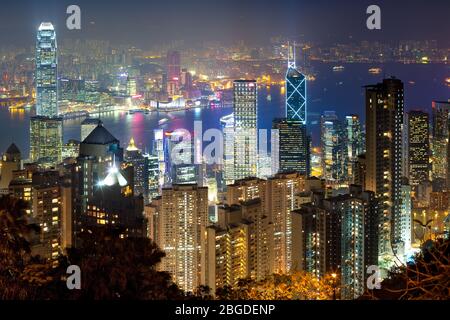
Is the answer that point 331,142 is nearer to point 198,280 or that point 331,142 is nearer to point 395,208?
point 395,208

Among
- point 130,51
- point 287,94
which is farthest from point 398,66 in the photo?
point 287,94

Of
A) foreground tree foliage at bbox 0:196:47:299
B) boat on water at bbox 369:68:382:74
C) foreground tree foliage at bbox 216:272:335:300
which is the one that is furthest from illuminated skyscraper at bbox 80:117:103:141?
foreground tree foliage at bbox 0:196:47:299

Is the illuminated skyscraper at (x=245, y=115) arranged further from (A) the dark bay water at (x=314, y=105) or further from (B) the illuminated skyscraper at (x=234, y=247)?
(B) the illuminated skyscraper at (x=234, y=247)

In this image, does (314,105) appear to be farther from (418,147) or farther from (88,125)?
(88,125)

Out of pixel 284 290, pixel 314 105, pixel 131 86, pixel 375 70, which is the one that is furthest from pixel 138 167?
pixel 284 290

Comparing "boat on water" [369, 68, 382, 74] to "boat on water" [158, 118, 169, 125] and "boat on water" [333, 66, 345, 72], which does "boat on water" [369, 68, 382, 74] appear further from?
"boat on water" [158, 118, 169, 125]
